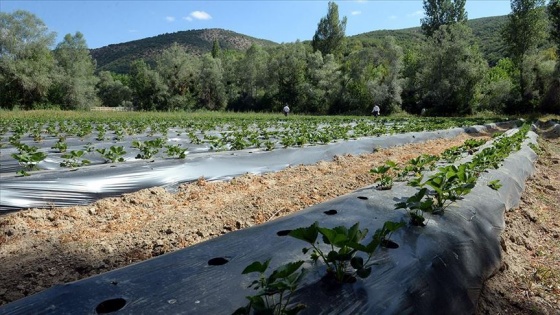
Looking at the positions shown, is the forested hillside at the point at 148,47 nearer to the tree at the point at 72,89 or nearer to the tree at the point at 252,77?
the tree at the point at 252,77

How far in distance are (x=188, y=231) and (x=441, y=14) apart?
46.3 m

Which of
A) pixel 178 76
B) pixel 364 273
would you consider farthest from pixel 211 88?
pixel 364 273

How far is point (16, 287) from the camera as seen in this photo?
2906 mm

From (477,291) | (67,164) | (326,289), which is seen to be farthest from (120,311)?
(67,164)

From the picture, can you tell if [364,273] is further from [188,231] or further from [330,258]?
[188,231]

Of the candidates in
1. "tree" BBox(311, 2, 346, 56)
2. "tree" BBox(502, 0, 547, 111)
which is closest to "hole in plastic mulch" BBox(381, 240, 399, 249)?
"tree" BBox(502, 0, 547, 111)

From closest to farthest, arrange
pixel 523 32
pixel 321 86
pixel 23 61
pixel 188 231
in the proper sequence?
pixel 188 231
pixel 523 32
pixel 23 61
pixel 321 86

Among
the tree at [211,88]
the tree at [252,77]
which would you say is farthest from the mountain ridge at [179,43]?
the tree at [211,88]

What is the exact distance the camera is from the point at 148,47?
101062 mm

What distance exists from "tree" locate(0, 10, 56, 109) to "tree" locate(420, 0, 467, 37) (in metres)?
41.4

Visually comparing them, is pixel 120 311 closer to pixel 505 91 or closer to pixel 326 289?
pixel 326 289

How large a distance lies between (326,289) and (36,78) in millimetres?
41324

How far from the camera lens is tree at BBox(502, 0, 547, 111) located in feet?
99.8

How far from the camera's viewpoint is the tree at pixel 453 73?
31766mm
